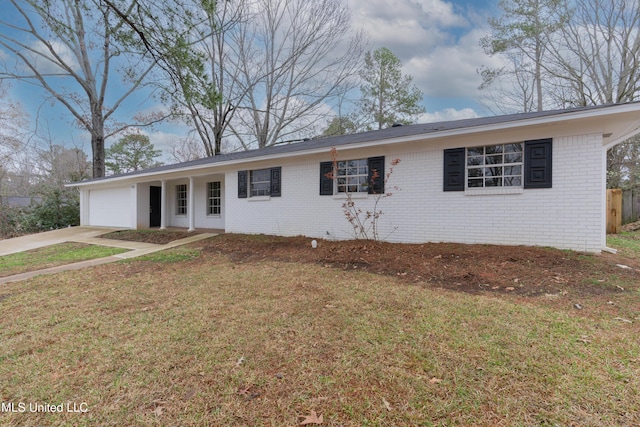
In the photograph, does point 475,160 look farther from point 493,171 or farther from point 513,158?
point 513,158

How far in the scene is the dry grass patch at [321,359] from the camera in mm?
1923

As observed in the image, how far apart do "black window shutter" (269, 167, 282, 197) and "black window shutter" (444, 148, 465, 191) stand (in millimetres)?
5305

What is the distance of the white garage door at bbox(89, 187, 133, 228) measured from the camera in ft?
48.5

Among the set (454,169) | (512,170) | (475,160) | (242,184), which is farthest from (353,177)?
(242,184)

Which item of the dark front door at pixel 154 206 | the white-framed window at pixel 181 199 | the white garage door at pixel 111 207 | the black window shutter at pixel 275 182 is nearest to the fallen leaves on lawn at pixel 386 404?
the black window shutter at pixel 275 182

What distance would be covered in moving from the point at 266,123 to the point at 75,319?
19.6 m

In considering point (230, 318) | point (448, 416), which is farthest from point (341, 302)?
point (448, 416)

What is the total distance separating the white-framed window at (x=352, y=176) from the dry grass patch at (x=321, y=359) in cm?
454

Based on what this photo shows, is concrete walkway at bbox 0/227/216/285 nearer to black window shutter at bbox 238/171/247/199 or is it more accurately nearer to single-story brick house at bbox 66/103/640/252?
black window shutter at bbox 238/171/247/199

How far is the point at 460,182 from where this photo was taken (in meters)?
6.98

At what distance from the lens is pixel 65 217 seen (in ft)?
56.3

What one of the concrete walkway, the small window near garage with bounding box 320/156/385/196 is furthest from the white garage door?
the small window near garage with bounding box 320/156/385/196

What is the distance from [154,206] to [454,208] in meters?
14.4

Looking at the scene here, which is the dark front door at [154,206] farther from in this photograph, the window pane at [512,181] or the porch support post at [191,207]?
the window pane at [512,181]
